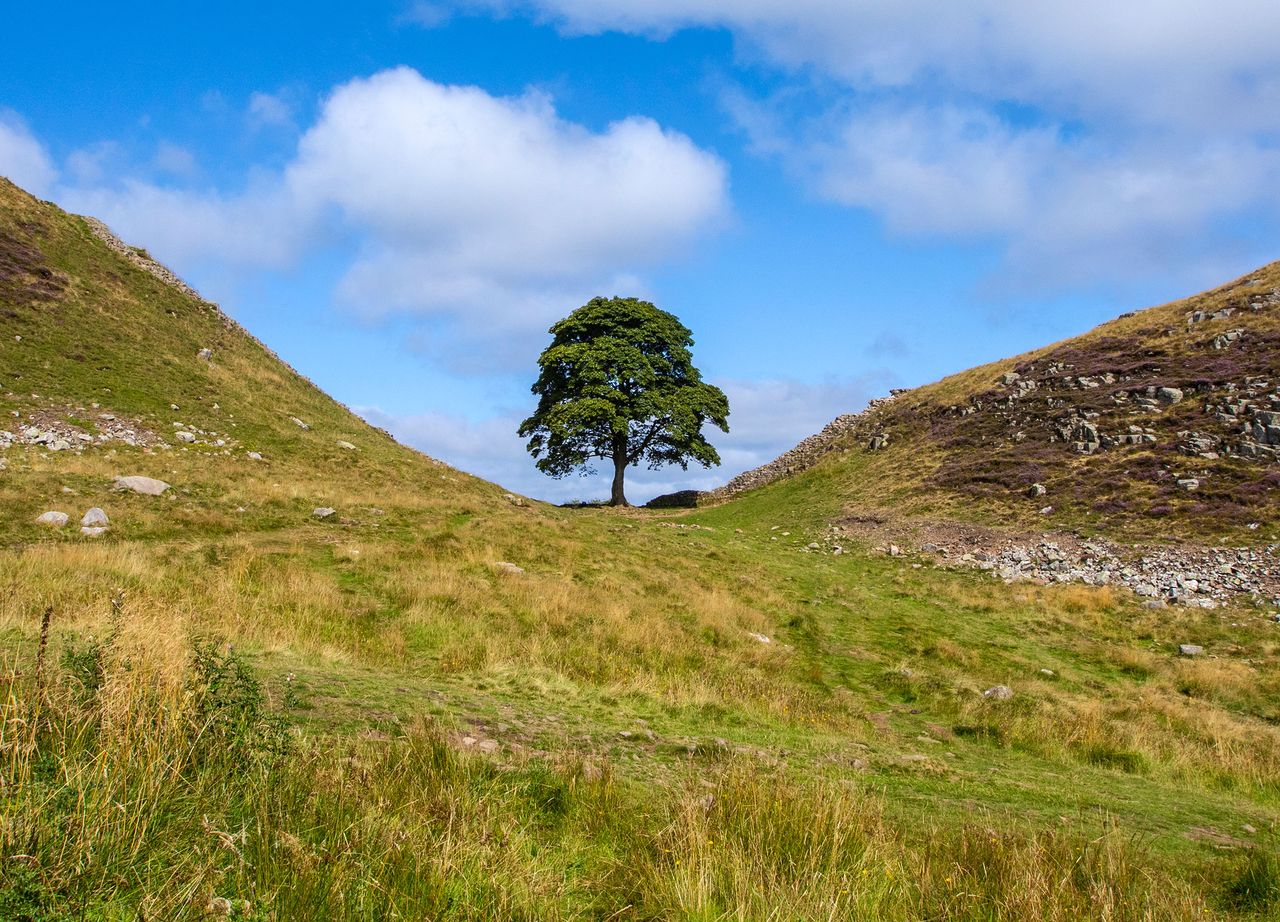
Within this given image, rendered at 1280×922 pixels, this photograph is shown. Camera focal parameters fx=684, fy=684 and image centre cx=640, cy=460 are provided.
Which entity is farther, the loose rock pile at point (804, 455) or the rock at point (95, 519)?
the loose rock pile at point (804, 455)

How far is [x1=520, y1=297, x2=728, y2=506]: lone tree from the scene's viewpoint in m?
44.7

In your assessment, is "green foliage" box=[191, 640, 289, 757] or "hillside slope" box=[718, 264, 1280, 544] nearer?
"green foliage" box=[191, 640, 289, 757]

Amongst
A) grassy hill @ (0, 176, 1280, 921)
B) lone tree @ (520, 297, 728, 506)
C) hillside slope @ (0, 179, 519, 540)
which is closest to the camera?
grassy hill @ (0, 176, 1280, 921)

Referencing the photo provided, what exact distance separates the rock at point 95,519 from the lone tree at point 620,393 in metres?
27.3

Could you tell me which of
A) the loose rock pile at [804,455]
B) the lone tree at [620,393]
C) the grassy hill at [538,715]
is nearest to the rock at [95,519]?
the grassy hill at [538,715]

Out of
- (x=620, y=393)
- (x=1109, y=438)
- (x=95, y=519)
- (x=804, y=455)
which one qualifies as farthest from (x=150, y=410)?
(x=1109, y=438)

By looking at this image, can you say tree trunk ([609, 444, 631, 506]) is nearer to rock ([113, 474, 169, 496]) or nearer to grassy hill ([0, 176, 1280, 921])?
grassy hill ([0, 176, 1280, 921])

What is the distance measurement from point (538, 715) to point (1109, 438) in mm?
36783

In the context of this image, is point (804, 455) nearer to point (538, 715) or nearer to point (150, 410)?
point (150, 410)

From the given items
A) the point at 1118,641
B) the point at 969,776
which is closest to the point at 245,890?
the point at 969,776

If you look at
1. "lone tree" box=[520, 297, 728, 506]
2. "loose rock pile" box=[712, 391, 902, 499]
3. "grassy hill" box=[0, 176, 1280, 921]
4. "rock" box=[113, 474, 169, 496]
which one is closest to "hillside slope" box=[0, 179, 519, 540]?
"grassy hill" box=[0, 176, 1280, 921]

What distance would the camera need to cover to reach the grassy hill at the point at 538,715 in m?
4.46

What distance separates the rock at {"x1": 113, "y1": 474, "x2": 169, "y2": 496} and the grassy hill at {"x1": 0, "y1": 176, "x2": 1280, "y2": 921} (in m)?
0.44

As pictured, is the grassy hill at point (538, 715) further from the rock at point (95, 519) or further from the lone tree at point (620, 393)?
the lone tree at point (620, 393)
